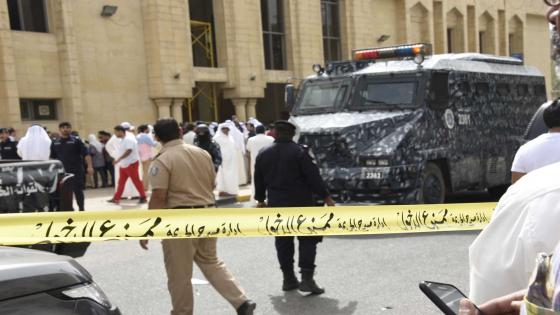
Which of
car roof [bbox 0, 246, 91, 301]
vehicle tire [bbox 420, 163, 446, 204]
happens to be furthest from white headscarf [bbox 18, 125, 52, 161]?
car roof [bbox 0, 246, 91, 301]

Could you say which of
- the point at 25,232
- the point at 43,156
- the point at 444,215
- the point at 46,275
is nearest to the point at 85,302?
the point at 46,275

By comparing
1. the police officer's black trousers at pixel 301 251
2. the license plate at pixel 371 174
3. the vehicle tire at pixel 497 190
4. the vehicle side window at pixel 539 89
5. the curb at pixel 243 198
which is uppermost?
the vehicle side window at pixel 539 89

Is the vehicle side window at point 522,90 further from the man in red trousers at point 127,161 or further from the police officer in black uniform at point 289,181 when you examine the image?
the man in red trousers at point 127,161

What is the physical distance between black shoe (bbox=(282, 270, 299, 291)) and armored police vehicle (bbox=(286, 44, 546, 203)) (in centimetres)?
313

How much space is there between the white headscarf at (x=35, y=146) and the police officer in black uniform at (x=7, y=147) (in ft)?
3.92

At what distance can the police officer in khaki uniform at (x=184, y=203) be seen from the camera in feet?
14.4

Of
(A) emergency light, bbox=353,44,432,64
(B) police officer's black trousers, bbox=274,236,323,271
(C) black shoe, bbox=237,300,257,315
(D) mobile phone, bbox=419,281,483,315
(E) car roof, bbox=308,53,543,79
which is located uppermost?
(A) emergency light, bbox=353,44,432,64

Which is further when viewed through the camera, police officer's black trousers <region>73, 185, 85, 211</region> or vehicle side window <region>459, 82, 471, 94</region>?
police officer's black trousers <region>73, 185, 85, 211</region>

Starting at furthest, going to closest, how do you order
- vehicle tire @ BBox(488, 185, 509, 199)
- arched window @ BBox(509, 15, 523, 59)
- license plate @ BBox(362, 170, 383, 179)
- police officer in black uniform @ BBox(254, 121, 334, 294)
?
1. arched window @ BBox(509, 15, 523, 59)
2. vehicle tire @ BBox(488, 185, 509, 199)
3. license plate @ BBox(362, 170, 383, 179)
4. police officer in black uniform @ BBox(254, 121, 334, 294)

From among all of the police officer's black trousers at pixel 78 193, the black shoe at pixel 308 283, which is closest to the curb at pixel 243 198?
the police officer's black trousers at pixel 78 193

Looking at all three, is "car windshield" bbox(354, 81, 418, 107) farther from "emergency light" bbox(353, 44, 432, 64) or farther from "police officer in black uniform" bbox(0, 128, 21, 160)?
"police officer in black uniform" bbox(0, 128, 21, 160)

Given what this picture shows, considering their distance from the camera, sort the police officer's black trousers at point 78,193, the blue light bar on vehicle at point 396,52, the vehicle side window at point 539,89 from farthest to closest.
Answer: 1. the vehicle side window at point 539,89
2. the police officer's black trousers at point 78,193
3. the blue light bar on vehicle at point 396,52

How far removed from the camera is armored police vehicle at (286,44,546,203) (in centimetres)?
848

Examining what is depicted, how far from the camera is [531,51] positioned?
135 feet
